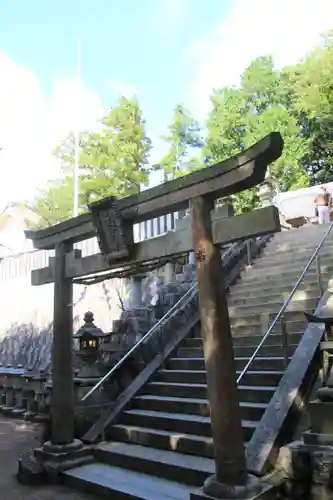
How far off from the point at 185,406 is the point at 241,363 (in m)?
1.05

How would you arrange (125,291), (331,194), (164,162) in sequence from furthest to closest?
(164,162) < (331,194) < (125,291)

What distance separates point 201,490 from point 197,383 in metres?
2.59

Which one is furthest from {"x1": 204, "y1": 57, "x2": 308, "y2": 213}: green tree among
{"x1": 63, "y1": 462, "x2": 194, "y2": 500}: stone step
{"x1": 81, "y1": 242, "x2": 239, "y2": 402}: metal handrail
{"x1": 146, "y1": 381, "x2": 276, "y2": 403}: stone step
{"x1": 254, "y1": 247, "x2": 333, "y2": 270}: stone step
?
{"x1": 63, "y1": 462, "x2": 194, "y2": 500}: stone step

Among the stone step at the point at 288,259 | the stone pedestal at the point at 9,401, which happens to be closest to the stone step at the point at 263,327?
the stone step at the point at 288,259

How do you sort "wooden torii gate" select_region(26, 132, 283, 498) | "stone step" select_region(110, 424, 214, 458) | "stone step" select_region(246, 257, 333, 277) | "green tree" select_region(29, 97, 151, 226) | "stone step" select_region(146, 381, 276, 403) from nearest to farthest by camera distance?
"wooden torii gate" select_region(26, 132, 283, 498)
"stone step" select_region(110, 424, 214, 458)
"stone step" select_region(146, 381, 276, 403)
"stone step" select_region(246, 257, 333, 277)
"green tree" select_region(29, 97, 151, 226)

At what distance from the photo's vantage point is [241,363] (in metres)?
6.63

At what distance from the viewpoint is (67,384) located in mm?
6145

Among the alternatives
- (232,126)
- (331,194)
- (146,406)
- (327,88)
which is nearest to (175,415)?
(146,406)

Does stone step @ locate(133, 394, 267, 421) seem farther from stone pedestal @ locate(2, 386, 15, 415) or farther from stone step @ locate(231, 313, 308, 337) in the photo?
stone pedestal @ locate(2, 386, 15, 415)

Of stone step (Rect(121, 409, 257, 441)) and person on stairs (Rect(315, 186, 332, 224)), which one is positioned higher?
person on stairs (Rect(315, 186, 332, 224))

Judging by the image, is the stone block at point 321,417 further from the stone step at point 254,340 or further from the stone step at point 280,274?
the stone step at point 280,274

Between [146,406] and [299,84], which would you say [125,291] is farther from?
[299,84]

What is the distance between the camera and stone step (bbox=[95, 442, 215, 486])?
191 inches

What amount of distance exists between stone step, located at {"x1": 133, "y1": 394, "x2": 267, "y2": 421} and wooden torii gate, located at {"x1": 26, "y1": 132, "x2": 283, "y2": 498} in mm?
1108
